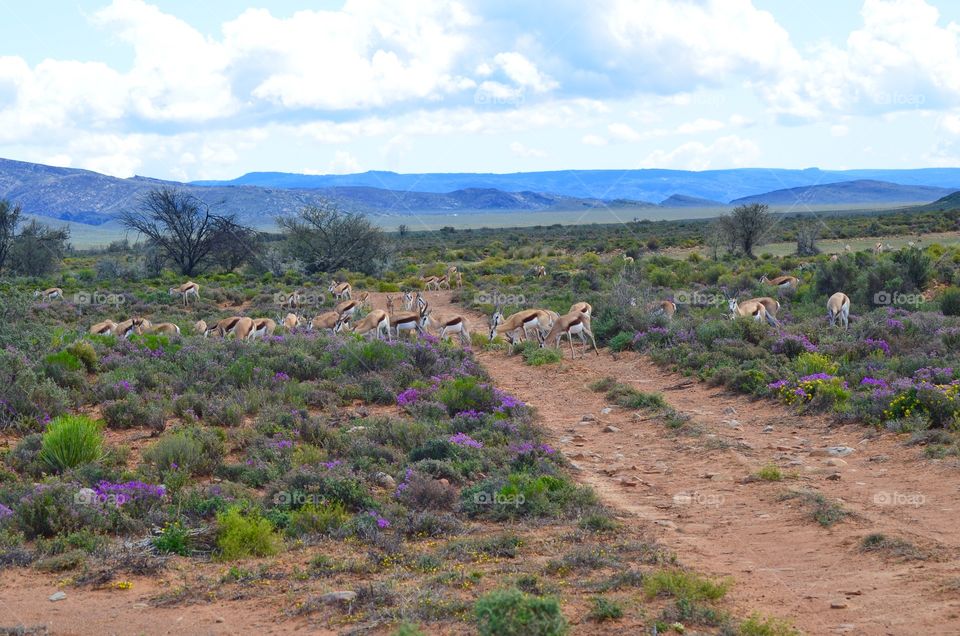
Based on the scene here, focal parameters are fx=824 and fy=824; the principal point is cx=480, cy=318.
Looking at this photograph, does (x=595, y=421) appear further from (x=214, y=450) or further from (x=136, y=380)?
(x=136, y=380)

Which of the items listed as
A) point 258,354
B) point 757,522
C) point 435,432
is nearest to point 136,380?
point 258,354

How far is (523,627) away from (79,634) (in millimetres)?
3034

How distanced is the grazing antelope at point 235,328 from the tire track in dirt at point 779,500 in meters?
7.71

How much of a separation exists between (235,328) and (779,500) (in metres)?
14.0

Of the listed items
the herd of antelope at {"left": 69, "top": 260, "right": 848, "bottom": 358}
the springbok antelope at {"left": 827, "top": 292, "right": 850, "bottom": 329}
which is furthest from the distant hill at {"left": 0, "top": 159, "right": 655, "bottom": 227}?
the springbok antelope at {"left": 827, "top": 292, "right": 850, "bottom": 329}

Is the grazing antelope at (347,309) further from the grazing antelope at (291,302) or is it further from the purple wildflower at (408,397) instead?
the purple wildflower at (408,397)

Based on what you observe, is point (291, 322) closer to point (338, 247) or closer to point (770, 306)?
point (770, 306)

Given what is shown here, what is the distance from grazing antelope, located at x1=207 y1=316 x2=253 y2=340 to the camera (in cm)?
1870

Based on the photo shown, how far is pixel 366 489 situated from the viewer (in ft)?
27.3

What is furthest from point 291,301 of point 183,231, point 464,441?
point 464,441

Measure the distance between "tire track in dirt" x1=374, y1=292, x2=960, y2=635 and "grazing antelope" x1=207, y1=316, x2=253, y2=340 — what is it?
771 centimetres

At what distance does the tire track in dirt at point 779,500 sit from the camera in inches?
Result: 225

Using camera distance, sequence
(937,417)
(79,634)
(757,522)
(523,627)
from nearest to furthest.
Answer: (523,627), (79,634), (757,522), (937,417)

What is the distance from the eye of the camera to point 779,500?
8.14 metres
